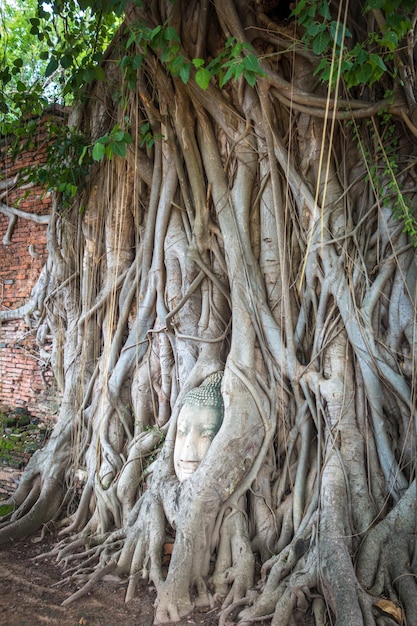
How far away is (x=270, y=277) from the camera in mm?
3326

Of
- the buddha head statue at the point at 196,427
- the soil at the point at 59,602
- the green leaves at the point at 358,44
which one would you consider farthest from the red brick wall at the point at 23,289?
the green leaves at the point at 358,44

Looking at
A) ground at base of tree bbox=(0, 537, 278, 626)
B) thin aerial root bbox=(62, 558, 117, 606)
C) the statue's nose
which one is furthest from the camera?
the statue's nose

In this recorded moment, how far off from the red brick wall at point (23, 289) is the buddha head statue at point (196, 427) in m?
2.39

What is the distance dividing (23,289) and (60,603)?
3.47 metres

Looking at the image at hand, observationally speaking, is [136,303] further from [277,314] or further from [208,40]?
[208,40]

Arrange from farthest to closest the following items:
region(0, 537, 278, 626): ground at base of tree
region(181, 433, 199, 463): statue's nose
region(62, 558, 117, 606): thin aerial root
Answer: region(181, 433, 199, 463): statue's nose → region(62, 558, 117, 606): thin aerial root → region(0, 537, 278, 626): ground at base of tree

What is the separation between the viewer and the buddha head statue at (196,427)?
306 cm

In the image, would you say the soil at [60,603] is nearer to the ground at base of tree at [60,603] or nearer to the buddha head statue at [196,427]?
the ground at base of tree at [60,603]

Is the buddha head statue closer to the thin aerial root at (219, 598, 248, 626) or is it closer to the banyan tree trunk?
the banyan tree trunk

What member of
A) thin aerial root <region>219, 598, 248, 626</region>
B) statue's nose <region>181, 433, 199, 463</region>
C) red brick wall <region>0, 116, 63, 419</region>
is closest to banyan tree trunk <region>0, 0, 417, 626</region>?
thin aerial root <region>219, 598, 248, 626</region>

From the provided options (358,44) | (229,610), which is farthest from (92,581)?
(358,44)

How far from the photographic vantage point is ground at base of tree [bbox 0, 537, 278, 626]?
2.59 m

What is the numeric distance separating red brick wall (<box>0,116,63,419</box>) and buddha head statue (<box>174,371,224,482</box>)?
239 cm

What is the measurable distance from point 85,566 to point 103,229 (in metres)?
2.44
